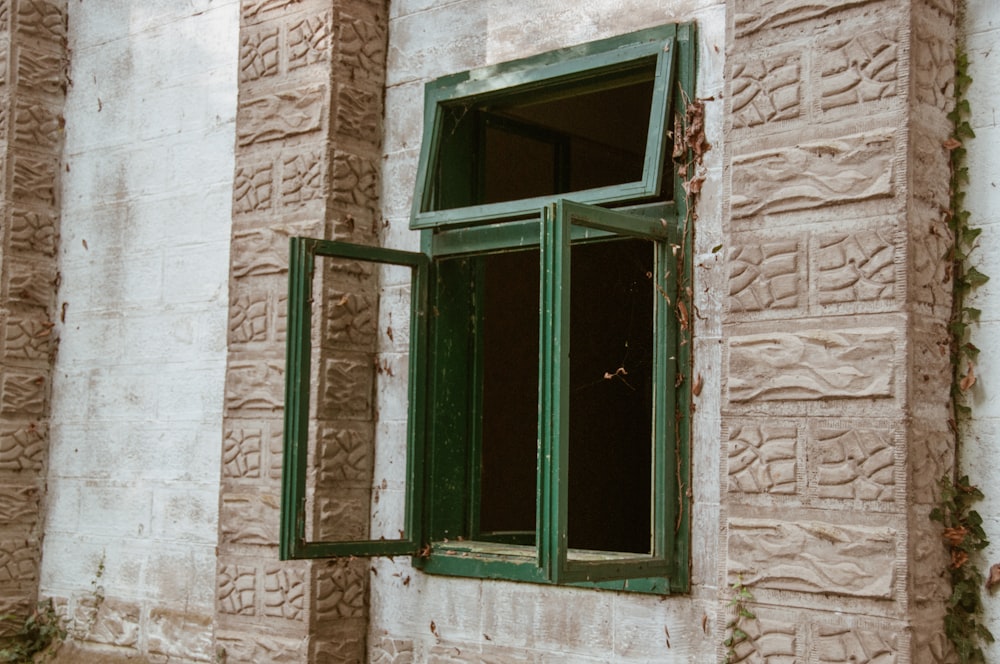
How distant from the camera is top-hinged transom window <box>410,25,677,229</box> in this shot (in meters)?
4.79

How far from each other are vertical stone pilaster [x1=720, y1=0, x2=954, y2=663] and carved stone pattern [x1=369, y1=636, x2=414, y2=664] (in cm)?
172

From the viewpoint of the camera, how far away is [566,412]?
13.9ft

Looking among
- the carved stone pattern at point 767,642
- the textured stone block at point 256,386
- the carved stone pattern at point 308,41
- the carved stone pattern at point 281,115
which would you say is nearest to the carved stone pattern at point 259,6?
the carved stone pattern at point 308,41

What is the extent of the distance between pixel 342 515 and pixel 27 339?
97.7 inches

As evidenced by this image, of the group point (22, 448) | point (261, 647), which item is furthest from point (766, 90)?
point (22, 448)

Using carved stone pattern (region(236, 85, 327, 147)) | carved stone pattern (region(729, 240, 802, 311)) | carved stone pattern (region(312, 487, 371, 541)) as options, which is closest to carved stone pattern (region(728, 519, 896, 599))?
carved stone pattern (region(729, 240, 802, 311))

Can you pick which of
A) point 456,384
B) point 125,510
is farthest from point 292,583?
point 125,510

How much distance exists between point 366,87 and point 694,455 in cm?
225

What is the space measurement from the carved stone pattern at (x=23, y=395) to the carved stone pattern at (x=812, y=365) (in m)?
4.23

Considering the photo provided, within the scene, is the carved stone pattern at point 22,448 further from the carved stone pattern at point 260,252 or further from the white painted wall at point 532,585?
the white painted wall at point 532,585

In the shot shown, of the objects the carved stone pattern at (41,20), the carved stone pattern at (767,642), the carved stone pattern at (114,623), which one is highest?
the carved stone pattern at (41,20)

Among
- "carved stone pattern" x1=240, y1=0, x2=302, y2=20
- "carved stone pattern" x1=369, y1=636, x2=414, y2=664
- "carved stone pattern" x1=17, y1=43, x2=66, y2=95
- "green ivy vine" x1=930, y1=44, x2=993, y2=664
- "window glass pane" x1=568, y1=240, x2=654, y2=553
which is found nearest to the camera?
"green ivy vine" x1=930, y1=44, x2=993, y2=664

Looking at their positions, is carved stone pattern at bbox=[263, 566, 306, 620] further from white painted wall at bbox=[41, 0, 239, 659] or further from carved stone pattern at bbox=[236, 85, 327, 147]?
carved stone pattern at bbox=[236, 85, 327, 147]

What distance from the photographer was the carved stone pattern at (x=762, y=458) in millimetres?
4121
